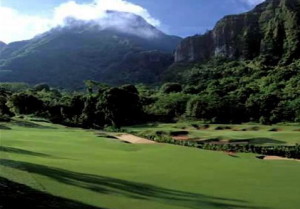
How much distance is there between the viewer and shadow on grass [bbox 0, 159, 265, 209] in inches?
800

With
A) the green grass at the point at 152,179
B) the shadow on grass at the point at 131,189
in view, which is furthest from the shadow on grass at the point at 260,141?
the shadow on grass at the point at 131,189

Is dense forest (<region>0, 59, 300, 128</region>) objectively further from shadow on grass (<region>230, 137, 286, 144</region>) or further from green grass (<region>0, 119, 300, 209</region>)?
green grass (<region>0, 119, 300, 209</region>)

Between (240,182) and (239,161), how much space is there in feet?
33.1

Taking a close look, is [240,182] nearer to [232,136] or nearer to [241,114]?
[232,136]

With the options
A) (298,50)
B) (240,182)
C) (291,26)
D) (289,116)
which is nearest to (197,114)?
(289,116)

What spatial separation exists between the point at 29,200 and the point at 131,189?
526 cm

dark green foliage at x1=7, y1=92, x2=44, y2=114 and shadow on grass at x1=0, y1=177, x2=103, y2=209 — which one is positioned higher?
dark green foliage at x1=7, y1=92, x2=44, y2=114

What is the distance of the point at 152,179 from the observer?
82.5ft

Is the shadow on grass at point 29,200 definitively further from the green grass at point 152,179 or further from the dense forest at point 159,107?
the dense forest at point 159,107

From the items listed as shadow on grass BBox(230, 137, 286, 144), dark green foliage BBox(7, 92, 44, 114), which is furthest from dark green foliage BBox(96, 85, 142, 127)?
shadow on grass BBox(230, 137, 286, 144)

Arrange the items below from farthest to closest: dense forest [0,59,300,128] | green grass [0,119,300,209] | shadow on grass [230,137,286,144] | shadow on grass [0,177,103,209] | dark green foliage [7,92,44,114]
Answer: dark green foliage [7,92,44,114] < dense forest [0,59,300,128] < shadow on grass [230,137,286,144] < green grass [0,119,300,209] < shadow on grass [0,177,103,209]

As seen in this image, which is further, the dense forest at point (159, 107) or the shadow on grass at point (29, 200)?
the dense forest at point (159, 107)

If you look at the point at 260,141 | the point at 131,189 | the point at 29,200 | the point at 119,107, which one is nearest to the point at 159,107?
the point at 119,107

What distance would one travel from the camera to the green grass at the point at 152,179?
20.3m
